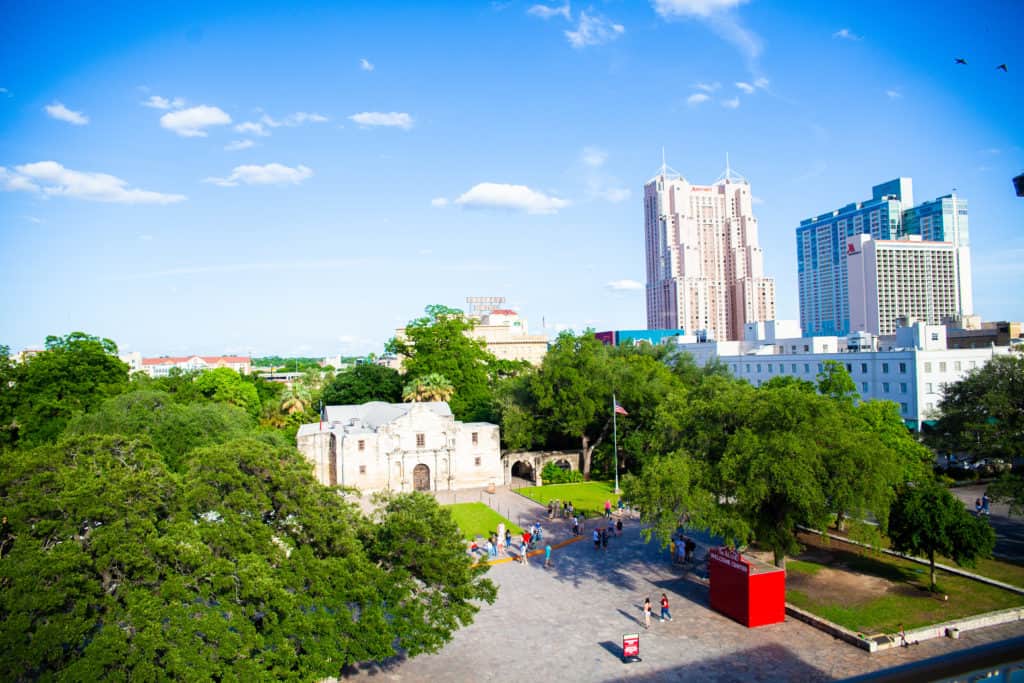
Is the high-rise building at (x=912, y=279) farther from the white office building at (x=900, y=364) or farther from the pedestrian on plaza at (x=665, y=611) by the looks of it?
the pedestrian on plaza at (x=665, y=611)

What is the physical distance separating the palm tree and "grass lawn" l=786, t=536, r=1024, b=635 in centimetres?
3936

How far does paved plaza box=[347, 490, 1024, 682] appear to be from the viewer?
66.9 feet

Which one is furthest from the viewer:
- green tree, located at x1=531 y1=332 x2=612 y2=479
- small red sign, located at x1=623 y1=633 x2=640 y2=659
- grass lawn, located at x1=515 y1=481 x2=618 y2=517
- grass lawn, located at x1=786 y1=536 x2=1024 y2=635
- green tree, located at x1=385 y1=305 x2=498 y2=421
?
green tree, located at x1=385 y1=305 x2=498 y2=421

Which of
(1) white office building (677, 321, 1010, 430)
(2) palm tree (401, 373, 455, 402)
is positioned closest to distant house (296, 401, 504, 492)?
(2) palm tree (401, 373, 455, 402)

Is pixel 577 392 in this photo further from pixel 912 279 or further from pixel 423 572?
pixel 912 279

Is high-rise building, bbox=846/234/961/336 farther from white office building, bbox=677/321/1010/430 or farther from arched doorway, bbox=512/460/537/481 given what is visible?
arched doorway, bbox=512/460/537/481

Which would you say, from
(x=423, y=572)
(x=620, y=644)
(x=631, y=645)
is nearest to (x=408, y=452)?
(x=620, y=644)

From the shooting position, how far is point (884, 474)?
23.8m

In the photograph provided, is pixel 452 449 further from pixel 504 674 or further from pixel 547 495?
pixel 504 674

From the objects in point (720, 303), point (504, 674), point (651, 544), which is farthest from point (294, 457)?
point (720, 303)

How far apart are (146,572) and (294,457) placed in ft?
19.4

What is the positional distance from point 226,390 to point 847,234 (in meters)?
163

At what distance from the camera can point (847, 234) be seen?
179 metres

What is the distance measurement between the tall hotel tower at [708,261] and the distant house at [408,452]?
4664 inches
